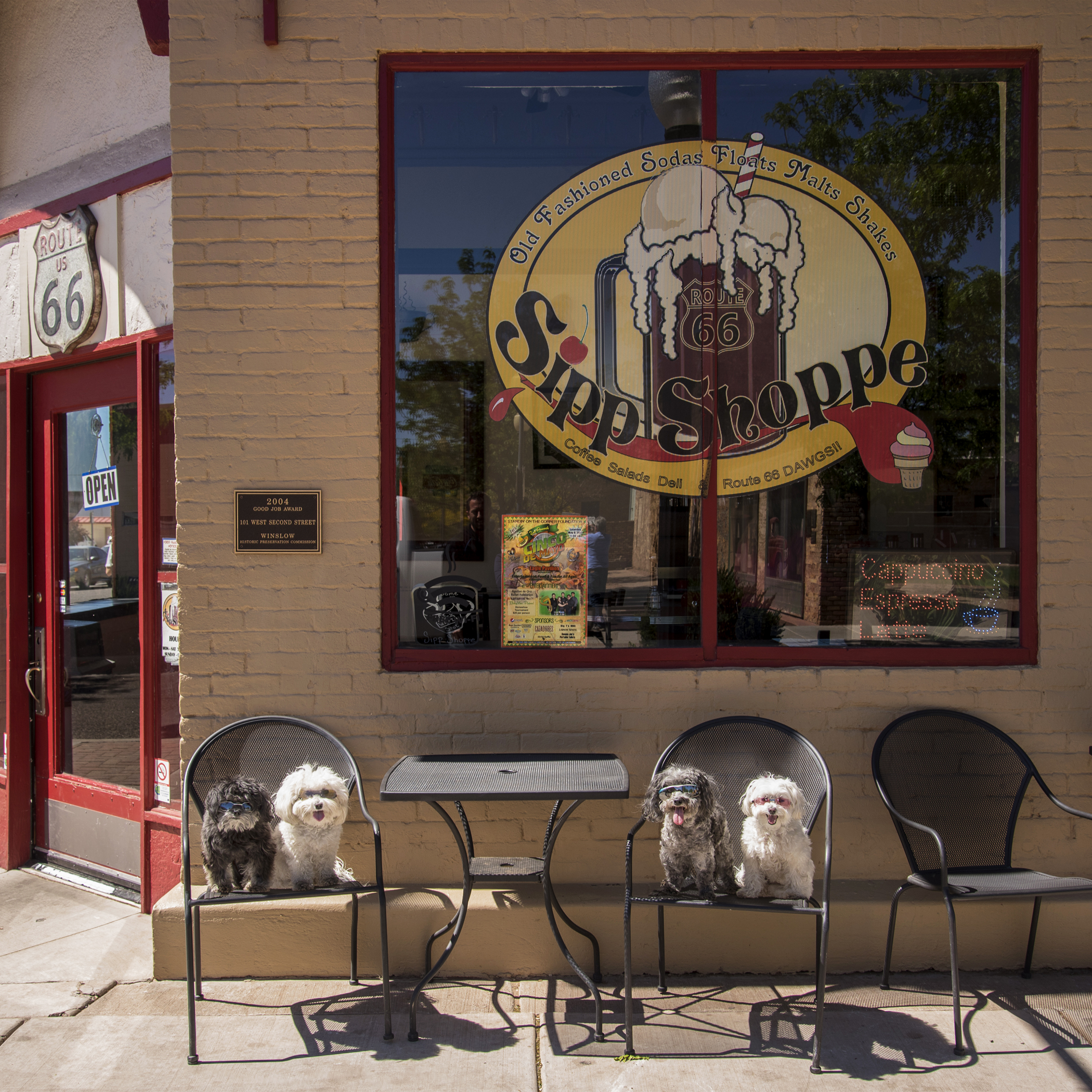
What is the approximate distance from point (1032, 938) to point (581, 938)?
1.71m

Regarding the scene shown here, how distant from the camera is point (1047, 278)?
3.74 metres

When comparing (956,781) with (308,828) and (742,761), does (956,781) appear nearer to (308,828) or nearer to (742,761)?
(742,761)

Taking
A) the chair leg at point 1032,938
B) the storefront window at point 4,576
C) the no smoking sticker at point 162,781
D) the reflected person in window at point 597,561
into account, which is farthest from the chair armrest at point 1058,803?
the storefront window at point 4,576

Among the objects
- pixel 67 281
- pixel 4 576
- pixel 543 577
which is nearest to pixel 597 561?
pixel 543 577

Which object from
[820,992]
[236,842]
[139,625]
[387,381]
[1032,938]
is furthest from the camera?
[139,625]

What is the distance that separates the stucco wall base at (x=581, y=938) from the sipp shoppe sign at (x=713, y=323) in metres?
1.73

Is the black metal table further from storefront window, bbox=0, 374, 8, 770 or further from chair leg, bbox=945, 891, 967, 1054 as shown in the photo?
storefront window, bbox=0, 374, 8, 770

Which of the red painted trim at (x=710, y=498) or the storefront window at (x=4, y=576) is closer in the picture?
the red painted trim at (x=710, y=498)

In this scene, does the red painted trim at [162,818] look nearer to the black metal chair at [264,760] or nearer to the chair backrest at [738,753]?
the black metal chair at [264,760]

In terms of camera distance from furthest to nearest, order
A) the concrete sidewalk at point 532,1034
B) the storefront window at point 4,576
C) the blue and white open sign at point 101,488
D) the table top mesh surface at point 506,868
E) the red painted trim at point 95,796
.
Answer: the storefront window at point 4,576 < the blue and white open sign at point 101,488 < the red painted trim at point 95,796 < the table top mesh surface at point 506,868 < the concrete sidewalk at point 532,1034

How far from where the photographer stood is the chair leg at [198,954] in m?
3.34

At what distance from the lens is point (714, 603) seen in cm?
384

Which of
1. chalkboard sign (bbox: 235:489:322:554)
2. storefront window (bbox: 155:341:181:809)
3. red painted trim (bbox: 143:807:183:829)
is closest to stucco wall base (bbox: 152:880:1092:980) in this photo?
red painted trim (bbox: 143:807:183:829)

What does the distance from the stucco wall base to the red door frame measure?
2.97 feet
